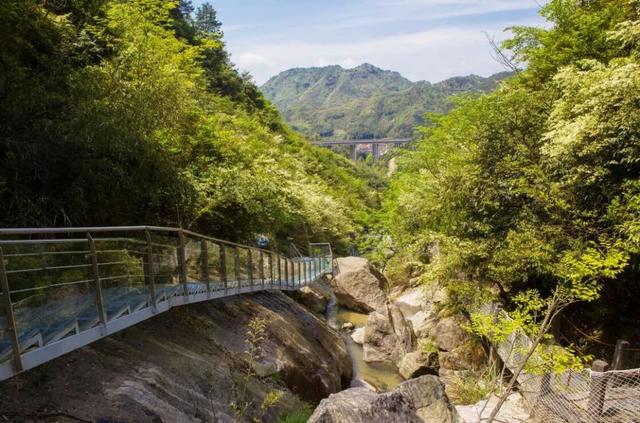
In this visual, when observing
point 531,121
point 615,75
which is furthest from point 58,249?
point 531,121

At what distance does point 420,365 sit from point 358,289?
26.8 feet

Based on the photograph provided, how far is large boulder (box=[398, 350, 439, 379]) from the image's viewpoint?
12758 mm

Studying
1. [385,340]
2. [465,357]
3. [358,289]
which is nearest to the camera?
[465,357]

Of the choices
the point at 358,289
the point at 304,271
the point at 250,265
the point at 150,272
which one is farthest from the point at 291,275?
the point at 150,272

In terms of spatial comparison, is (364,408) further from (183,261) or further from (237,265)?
(237,265)

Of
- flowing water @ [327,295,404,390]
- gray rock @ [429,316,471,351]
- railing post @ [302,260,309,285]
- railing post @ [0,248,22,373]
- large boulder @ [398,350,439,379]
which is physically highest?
railing post @ [0,248,22,373]

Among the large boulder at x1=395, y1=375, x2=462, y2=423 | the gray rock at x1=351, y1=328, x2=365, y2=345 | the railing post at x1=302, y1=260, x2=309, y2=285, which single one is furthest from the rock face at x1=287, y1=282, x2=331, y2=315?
the large boulder at x1=395, y1=375, x2=462, y2=423

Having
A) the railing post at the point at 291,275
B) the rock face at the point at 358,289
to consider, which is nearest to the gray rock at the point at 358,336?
the rock face at the point at 358,289

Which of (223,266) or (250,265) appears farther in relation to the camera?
(250,265)

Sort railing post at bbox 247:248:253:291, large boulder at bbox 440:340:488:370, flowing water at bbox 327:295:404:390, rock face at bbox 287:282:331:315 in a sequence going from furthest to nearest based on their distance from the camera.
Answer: rock face at bbox 287:282:331:315, flowing water at bbox 327:295:404:390, large boulder at bbox 440:340:488:370, railing post at bbox 247:248:253:291

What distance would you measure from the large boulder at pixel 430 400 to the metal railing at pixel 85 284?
362 centimetres

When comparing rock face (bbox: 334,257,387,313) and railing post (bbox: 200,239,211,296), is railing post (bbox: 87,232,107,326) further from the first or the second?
rock face (bbox: 334,257,387,313)

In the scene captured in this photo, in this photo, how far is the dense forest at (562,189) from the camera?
8.05m

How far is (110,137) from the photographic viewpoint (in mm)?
7320
